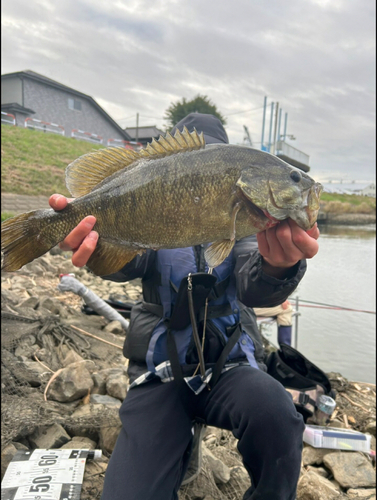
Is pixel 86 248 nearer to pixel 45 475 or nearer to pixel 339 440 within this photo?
pixel 45 475

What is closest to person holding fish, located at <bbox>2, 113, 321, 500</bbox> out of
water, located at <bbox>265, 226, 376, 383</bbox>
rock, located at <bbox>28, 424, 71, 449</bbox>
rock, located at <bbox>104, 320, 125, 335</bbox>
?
rock, located at <bbox>28, 424, 71, 449</bbox>

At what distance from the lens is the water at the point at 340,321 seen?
747 cm

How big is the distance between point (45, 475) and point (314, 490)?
5.76ft

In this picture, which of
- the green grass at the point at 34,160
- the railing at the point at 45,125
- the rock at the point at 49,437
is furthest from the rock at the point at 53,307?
the railing at the point at 45,125

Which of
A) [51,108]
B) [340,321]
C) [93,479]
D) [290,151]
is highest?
[51,108]

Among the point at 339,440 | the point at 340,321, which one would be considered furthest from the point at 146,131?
the point at 339,440

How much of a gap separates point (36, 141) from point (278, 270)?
66.8ft

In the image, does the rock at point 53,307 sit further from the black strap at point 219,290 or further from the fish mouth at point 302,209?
the fish mouth at point 302,209

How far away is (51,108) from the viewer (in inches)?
1256

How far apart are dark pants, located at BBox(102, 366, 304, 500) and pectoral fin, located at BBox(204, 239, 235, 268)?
91 centimetres

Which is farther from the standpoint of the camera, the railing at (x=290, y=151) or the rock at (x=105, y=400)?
the railing at (x=290, y=151)

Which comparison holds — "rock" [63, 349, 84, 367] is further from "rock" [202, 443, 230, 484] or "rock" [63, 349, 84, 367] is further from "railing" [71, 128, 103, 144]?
"railing" [71, 128, 103, 144]

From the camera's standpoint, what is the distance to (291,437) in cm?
199

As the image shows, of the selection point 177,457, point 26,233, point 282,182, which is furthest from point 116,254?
point 177,457
